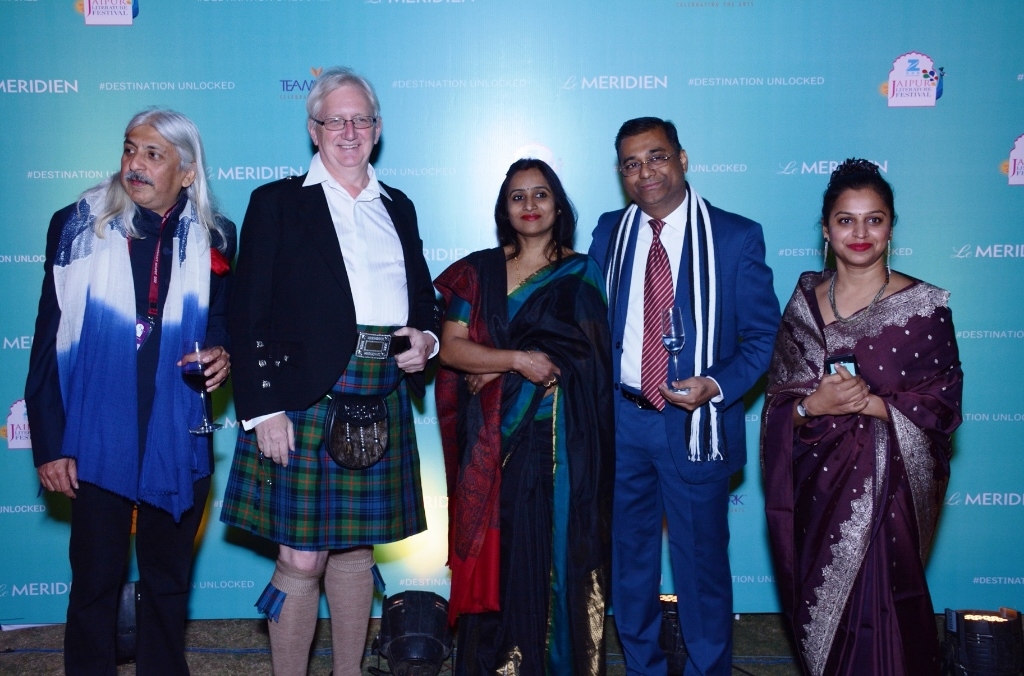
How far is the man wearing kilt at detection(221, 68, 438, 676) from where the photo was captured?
243 centimetres

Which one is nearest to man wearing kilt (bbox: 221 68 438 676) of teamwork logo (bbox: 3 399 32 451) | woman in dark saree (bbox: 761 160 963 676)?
woman in dark saree (bbox: 761 160 963 676)

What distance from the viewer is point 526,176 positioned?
9.16ft

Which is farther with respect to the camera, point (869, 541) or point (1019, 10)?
point (1019, 10)

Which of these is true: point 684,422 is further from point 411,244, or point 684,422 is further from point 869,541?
point 411,244

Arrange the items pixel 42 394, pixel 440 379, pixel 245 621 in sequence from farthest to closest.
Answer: pixel 245 621 < pixel 440 379 < pixel 42 394

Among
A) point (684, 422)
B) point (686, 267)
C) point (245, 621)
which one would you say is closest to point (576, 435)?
point (684, 422)

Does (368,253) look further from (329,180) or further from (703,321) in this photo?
(703,321)

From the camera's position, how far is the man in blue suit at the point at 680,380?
2.74 metres

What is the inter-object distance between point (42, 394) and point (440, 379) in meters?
1.22

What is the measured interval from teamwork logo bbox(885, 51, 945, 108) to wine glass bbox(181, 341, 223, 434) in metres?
3.05

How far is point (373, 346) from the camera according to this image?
250 centimetres

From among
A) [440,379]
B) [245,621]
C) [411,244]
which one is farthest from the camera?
[245,621]

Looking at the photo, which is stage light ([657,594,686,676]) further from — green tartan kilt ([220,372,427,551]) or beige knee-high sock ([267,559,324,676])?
beige knee-high sock ([267,559,324,676])

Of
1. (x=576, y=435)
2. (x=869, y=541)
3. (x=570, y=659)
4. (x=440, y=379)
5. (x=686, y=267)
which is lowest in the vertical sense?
(x=570, y=659)
